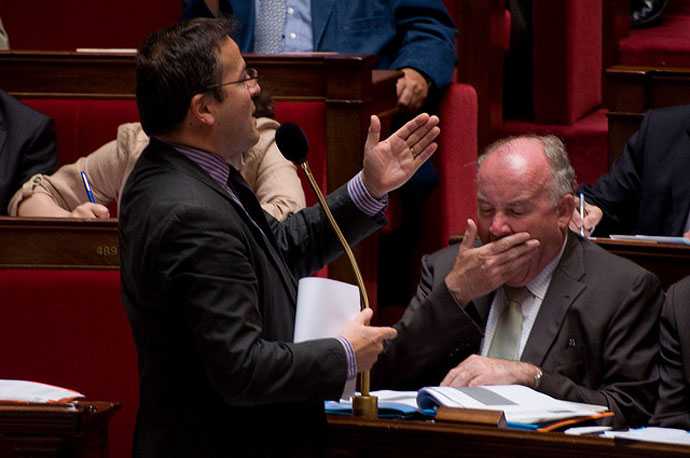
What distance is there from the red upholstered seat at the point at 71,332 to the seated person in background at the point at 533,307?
0.35 meters

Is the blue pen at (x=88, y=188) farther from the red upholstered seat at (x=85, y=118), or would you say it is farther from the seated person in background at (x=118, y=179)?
the red upholstered seat at (x=85, y=118)

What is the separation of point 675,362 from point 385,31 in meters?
1.00

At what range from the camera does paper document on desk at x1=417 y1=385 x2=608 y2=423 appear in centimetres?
113

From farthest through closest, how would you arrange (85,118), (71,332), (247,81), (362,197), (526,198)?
1. (85,118)
2. (71,332)
3. (526,198)
4. (362,197)
5. (247,81)

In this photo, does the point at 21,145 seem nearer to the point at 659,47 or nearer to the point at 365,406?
the point at 365,406

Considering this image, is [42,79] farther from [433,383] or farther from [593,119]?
[593,119]

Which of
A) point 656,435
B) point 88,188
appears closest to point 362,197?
point 656,435

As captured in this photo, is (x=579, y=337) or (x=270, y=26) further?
(x=270, y=26)

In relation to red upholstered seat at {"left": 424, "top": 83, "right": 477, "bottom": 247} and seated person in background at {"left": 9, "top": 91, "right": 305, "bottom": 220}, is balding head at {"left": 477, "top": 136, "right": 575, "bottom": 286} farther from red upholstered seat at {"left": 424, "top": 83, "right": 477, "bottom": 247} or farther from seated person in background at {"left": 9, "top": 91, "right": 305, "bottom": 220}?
red upholstered seat at {"left": 424, "top": 83, "right": 477, "bottom": 247}

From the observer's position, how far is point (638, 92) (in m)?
1.96

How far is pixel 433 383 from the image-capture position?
1387mm

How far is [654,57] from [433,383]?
4.93 ft

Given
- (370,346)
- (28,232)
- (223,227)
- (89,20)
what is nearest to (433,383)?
(370,346)

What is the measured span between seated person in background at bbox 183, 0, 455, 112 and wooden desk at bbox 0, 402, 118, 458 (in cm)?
103
